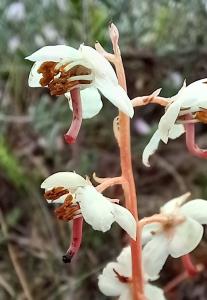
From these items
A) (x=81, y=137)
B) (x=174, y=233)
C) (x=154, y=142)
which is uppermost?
(x=154, y=142)

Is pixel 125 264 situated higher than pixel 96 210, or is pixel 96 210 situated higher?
pixel 96 210

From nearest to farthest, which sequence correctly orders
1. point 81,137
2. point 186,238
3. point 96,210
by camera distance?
point 96,210 → point 186,238 → point 81,137

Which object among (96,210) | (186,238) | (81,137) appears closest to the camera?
(96,210)

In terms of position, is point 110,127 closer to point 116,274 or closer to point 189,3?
point 189,3

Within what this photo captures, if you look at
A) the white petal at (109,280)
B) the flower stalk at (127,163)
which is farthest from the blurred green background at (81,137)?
the flower stalk at (127,163)

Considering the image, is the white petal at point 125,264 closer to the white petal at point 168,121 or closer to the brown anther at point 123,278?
the brown anther at point 123,278

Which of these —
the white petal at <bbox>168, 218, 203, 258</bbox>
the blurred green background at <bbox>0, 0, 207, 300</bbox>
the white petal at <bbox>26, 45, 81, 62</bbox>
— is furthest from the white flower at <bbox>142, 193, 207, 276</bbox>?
the blurred green background at <bbox>0, 0, 207, 300</bbox>

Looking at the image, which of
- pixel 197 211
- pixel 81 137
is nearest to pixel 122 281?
pixel 197 211

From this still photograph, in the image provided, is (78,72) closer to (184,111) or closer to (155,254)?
(184,111)
